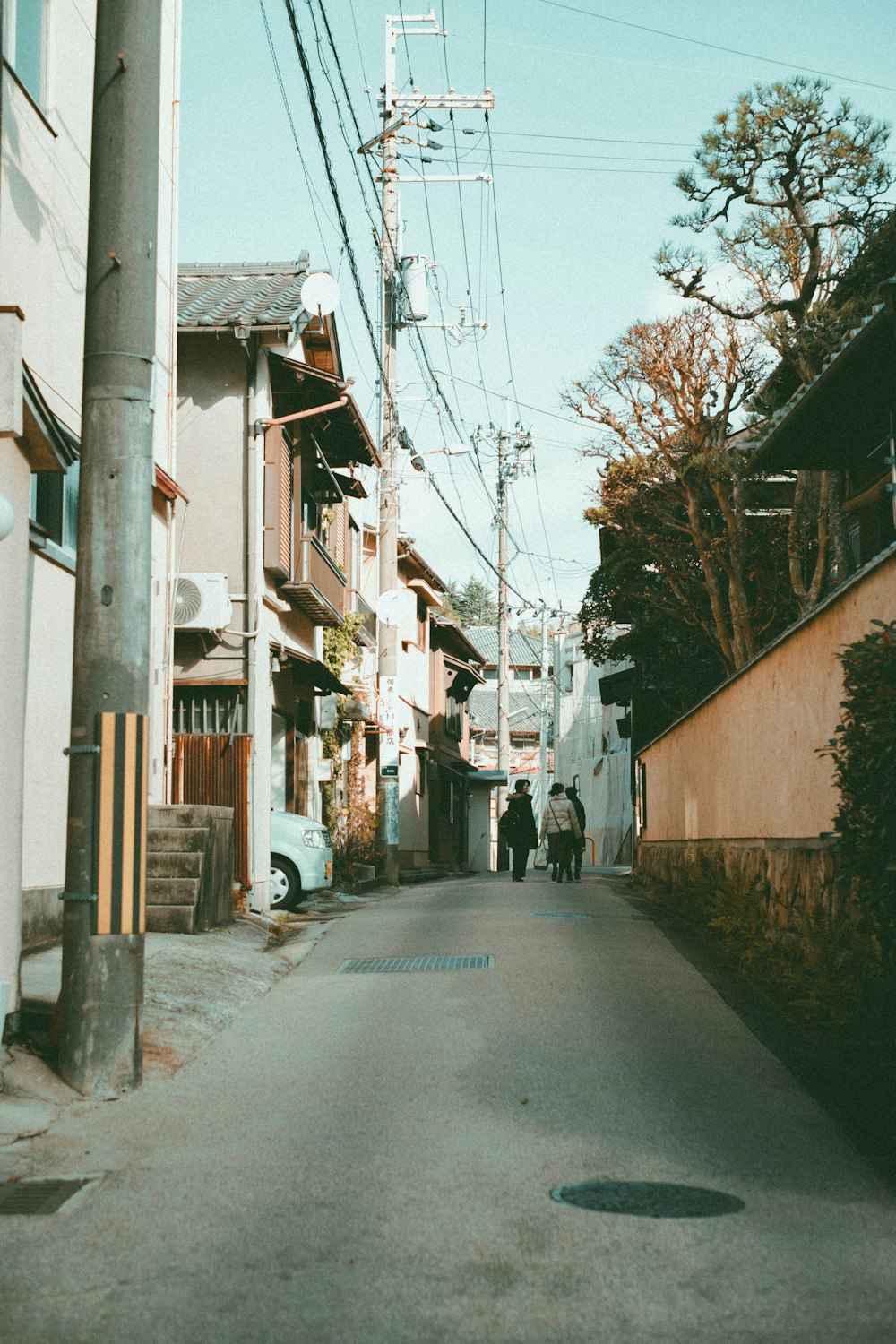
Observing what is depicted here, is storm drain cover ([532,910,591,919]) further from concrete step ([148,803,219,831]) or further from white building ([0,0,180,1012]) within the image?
white building ([0,0,180,1012])

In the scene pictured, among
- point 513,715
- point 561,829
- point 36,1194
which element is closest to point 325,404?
point 561,829

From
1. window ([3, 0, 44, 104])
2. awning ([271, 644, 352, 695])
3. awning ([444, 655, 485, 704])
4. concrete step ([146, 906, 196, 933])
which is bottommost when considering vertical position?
concrete step ([146, 906, 196, 933])

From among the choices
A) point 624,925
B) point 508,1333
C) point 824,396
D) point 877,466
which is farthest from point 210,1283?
point 877,466

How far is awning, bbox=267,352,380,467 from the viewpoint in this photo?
18.7 meters

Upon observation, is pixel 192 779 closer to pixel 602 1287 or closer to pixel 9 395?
pixel 9 395

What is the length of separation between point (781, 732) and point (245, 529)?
927cm

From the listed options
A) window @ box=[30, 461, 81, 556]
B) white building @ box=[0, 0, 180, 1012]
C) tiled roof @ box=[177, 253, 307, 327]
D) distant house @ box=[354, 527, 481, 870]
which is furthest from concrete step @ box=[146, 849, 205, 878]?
distant house @ box=[354, 527, 481, 870]

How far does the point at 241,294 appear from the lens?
1961 centimetres

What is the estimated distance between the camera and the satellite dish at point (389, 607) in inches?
878

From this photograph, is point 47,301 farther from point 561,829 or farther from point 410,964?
point 561,829

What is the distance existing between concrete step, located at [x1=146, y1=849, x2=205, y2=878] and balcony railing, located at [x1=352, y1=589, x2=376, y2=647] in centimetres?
1589

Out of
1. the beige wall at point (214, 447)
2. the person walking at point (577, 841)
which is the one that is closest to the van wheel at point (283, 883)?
the beige wall at point (214, 447)

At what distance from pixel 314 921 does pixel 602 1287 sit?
39.3 feet

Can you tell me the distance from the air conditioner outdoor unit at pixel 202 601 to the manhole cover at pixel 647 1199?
1261 cm
